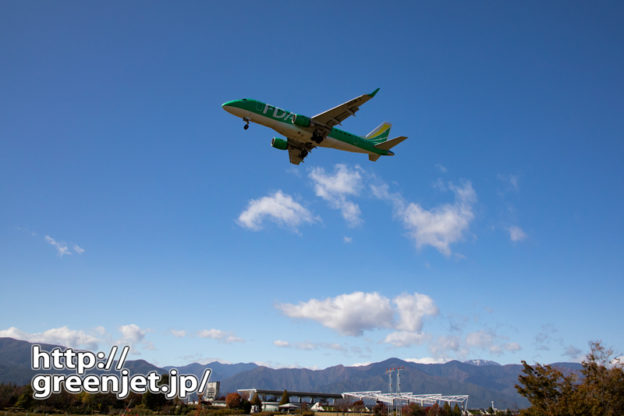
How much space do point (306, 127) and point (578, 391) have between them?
116 ft

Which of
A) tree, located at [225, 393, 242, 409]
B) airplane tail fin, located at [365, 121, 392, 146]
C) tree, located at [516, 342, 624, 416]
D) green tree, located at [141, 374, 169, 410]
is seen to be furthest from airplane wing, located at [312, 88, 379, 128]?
tree, located at [225, 393, 242, 409]

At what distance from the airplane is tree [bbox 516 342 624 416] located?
28.6 meters

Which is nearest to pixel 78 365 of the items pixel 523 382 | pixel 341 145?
pixel 341 145

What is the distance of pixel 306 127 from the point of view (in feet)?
137

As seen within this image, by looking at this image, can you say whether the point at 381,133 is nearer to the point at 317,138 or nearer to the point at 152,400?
the point at 317,138

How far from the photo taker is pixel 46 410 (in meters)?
51.2

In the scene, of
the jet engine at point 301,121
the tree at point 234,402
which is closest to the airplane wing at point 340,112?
the jet engine at point 301,121

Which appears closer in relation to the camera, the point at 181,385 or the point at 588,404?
the point at 181,385

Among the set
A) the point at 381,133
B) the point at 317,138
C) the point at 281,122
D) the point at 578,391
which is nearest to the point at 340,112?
the point at 317,138

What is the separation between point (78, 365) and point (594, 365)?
143ft

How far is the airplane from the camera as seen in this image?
133 feet

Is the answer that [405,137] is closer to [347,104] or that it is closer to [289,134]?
[347,104]

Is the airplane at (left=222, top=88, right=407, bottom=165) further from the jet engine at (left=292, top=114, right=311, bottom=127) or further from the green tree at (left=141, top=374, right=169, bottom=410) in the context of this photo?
Result: the green tree at (left=141, top=374, right=169, bottom=410)

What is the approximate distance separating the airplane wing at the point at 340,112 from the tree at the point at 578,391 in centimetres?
3126
